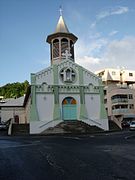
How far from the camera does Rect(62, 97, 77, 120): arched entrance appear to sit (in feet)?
127

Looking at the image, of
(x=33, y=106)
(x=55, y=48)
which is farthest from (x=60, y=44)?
(x=33, y=106)

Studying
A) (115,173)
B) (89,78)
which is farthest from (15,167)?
(89,78)

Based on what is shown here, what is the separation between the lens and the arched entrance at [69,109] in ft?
127

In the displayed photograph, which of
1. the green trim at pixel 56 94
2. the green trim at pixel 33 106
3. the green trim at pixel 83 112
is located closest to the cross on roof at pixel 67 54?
the green trim at pixel 56 94

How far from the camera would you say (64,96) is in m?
38.9

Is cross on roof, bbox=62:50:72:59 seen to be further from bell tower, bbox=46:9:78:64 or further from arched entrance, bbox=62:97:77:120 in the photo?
arched entrance, bbox=62:97:77:120

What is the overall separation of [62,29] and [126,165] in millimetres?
38777

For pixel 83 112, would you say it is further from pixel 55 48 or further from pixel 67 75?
pixel 55 48

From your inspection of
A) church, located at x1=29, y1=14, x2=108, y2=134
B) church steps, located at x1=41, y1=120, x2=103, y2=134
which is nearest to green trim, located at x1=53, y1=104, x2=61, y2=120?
church, located at x1=29, y1=14, x2=108, y2=134

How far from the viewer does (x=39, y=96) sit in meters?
37.2

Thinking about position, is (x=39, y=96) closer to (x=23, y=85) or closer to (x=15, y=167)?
(x=15, y=167)

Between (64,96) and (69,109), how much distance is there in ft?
6.84

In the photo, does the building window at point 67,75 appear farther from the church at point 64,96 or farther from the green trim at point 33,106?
the green trim at point 33,106

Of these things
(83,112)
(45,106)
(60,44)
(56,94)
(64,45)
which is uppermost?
(60,44)
